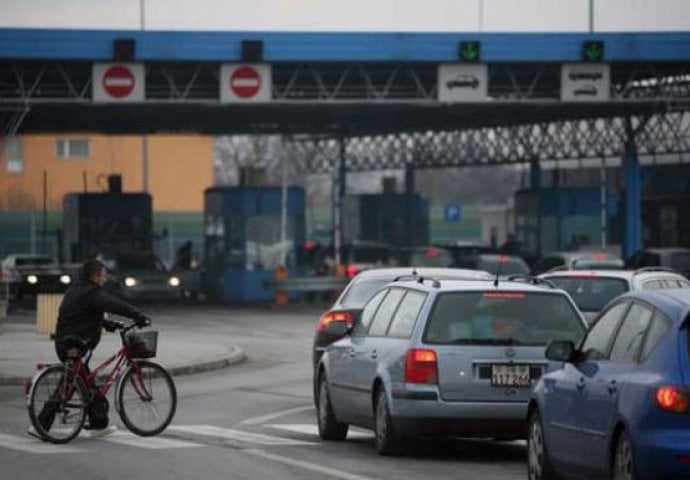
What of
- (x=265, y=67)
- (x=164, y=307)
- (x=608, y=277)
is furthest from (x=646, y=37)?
(x=608, y=277)

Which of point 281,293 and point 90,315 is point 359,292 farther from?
point 281,293

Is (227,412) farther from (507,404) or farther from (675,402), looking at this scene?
(675,402)

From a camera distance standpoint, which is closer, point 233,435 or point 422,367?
point 422,367

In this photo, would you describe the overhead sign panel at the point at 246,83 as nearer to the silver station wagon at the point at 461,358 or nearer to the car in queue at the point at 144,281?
the car in queue at the point at 144,281

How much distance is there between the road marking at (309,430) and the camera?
1920 cm

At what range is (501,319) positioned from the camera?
16484mm

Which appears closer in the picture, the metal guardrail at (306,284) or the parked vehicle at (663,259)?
the parked vehicle at (663,259)

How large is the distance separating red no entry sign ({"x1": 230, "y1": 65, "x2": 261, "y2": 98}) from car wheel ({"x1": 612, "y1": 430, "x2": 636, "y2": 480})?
127 feet

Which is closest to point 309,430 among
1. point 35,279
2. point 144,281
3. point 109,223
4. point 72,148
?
point 35,279

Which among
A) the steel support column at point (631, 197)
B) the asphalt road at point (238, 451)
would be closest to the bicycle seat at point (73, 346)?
the asphalt road at point (238, 451)

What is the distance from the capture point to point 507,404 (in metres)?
16.1

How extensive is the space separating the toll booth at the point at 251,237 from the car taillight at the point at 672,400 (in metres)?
45.6

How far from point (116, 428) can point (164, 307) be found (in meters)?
35.4

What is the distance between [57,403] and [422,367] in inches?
141
